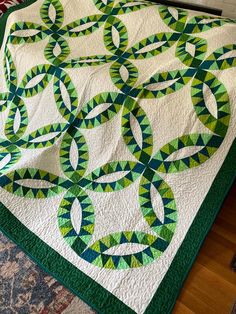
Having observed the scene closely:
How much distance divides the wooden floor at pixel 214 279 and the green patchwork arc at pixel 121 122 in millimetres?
179

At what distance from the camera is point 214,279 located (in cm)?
103

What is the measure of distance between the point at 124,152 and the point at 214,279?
571mm

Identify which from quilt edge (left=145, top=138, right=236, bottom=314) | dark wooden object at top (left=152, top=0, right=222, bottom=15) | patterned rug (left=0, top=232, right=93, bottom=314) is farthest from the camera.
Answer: dark wooden object at top (left=152, top=0, right=222, bottom=15)

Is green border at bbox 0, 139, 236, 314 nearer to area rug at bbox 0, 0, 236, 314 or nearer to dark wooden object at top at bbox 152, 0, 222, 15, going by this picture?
area rug at bbox 0, 0, 236, 314

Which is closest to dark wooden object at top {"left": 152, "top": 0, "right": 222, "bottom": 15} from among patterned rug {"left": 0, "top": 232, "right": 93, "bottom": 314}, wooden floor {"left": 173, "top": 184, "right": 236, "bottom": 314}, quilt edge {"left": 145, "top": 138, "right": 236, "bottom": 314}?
quilt edge {"left": 145, "top": 138, "right": 236, "bottom": 314}

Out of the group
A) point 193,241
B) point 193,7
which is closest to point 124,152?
point 193,241

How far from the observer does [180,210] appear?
104 cm

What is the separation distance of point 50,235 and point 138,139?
19.5 inches

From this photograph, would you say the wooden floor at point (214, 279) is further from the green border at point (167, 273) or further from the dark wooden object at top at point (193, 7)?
the dark wooden object at top at point (193, 7)

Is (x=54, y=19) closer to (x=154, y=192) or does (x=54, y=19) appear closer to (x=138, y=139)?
(x=138, y=139)

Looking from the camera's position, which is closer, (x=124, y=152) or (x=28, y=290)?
(x=28, y=290)

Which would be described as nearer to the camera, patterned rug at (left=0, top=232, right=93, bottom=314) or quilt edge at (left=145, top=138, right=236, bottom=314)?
quilt edge at (left=145, top=138, right=236, bottom=314)

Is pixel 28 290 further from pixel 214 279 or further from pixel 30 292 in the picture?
pixel 214 279

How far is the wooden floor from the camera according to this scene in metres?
0.96
